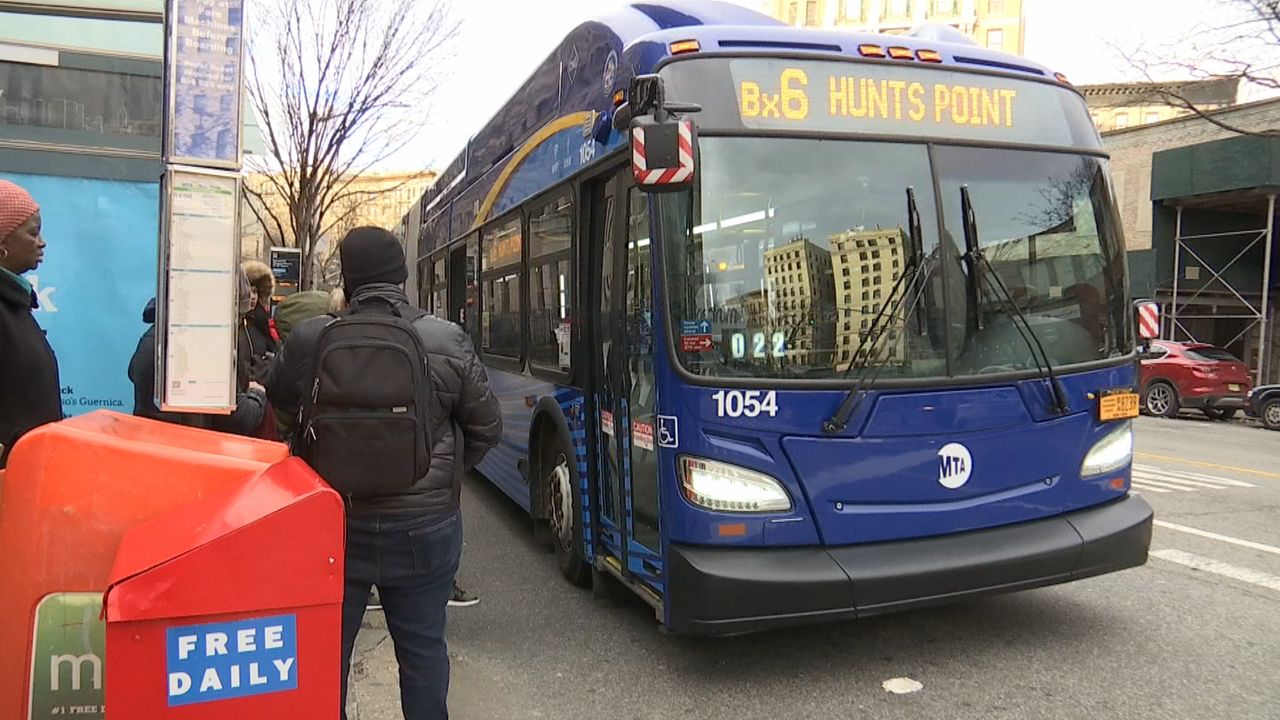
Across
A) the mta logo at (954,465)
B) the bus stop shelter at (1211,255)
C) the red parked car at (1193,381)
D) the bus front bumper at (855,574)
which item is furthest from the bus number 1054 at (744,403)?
the bus stop shelter at (1211,255)

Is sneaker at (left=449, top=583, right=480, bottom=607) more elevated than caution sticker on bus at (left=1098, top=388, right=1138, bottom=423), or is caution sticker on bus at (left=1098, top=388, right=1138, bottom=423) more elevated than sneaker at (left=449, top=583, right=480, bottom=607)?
caution sticker on bus at (left=1098, top=388, right=1138, bottom=423)

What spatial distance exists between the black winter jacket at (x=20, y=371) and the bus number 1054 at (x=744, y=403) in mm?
2411

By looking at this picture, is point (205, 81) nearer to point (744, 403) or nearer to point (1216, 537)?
point (744, 403)

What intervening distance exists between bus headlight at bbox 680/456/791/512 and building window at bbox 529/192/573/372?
5.92ft

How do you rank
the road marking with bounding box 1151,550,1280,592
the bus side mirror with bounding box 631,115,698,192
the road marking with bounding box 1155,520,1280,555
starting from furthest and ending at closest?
the road marking with bounding box 1155,520,1280,555 → the road marking with bounding box 1151,550,1280,592 → the bus side mirror with bounding box 631,115,698,192

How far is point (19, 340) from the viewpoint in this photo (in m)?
2.74

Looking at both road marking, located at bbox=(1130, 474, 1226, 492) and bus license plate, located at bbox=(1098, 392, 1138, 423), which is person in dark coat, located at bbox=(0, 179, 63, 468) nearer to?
bus license plate, located at bbox=(1098, 392, 1138, 423)

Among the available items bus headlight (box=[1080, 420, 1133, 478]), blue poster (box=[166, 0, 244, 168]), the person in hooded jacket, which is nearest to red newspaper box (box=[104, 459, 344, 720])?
blue poster (box=[166, 0, 244, 168])

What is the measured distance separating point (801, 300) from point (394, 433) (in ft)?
6.42

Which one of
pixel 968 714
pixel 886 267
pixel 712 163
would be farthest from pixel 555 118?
pixel 968 714

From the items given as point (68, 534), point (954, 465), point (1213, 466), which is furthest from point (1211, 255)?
point (68, 534)

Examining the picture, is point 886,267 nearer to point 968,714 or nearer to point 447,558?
point 968,714

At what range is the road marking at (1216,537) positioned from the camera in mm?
6426

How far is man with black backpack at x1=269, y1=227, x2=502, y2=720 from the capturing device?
8.70 ft
